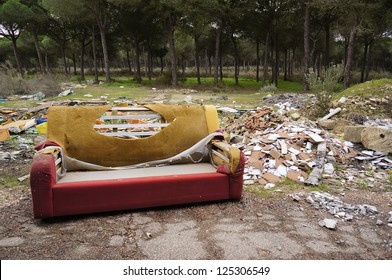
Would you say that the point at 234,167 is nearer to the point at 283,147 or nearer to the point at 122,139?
the point at 122,139

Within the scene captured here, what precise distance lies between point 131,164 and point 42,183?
1250mm

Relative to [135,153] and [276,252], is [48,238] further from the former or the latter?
[276,252]

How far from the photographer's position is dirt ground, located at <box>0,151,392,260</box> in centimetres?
263

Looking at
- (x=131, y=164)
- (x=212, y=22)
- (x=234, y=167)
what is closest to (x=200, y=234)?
(x=234, y=167)

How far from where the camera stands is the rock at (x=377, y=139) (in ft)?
17.8

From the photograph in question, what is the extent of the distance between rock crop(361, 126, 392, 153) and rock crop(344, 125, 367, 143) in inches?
4.7

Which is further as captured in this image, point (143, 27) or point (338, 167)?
point (143, 27)

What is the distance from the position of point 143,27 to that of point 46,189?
89.7 ft

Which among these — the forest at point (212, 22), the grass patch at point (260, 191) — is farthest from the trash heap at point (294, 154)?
the forest at point (212, 22)

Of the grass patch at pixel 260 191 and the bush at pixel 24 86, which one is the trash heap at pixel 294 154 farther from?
the bush at pixel 24 86

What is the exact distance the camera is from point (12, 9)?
25.1 metres

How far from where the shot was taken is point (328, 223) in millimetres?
3160

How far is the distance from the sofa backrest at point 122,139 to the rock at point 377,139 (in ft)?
10.9

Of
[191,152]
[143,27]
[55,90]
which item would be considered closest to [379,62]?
[143,27]
